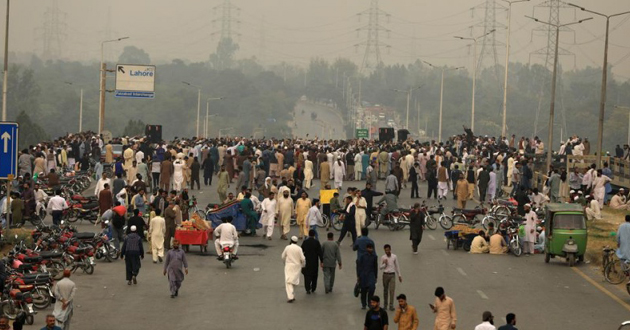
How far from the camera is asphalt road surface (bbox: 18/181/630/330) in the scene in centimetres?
2142

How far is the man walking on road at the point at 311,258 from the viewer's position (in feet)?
79.5

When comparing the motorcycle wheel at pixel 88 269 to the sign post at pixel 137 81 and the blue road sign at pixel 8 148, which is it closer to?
the blue road sign at pixel 8 148

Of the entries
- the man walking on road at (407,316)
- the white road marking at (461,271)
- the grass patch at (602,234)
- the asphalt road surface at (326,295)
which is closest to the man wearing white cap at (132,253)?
the asphalt road surface at (326,295)

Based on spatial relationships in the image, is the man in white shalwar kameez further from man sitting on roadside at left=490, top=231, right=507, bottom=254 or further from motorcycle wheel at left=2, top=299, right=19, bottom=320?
motorcycle wheel at left=2, top=299, right=19, bottom=320

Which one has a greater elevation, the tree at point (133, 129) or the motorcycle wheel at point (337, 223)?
the tree at point (133, 129)

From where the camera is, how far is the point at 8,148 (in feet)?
89.9

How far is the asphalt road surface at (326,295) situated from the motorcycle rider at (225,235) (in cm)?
56

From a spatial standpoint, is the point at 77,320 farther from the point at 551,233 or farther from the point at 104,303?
the point at 551,233

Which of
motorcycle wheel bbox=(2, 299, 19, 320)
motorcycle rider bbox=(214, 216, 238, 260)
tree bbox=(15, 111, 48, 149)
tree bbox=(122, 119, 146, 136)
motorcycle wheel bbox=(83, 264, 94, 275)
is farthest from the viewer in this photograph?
tree bbox=(122, 119, 146, 136)

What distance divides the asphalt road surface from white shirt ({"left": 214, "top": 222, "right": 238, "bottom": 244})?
704mm

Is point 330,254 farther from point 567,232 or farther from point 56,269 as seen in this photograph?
point 567,232

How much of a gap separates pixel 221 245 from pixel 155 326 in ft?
23.7

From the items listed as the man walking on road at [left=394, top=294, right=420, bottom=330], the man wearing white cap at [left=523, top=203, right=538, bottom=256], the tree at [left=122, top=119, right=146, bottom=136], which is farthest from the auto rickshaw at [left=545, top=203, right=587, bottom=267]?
the tree at [left=122, top=119, right=146, bottom=136]

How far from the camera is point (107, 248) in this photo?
28.5 metres
